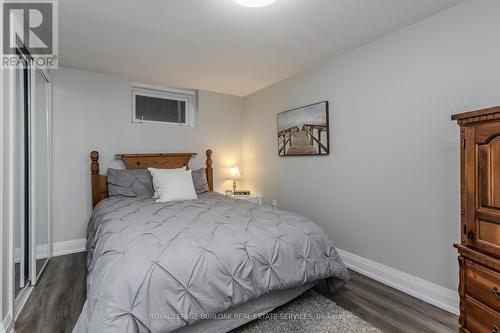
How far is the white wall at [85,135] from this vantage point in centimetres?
313

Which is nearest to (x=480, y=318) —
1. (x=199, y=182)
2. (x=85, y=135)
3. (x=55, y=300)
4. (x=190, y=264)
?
(x=190, y=264)

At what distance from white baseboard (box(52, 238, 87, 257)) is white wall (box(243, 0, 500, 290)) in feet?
9.53

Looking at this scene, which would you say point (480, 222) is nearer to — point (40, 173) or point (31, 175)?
point (31, 175)

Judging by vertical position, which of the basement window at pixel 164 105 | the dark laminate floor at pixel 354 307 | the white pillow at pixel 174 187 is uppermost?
the basement window at pixel 164 105

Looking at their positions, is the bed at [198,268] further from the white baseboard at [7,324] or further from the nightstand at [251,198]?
the nightstand at [251,198]

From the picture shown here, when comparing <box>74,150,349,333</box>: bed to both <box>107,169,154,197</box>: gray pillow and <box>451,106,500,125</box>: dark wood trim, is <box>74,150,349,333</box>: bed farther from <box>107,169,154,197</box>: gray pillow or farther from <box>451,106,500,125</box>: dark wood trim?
<box>451,106,500,125</box>: dark wood trim

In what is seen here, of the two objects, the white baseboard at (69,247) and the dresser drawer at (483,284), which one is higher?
the dresser drawer at (483,284)

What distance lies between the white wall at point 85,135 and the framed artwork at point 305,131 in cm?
155

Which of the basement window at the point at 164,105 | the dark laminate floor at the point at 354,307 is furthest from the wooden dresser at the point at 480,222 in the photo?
the basement window at the point at 164,105

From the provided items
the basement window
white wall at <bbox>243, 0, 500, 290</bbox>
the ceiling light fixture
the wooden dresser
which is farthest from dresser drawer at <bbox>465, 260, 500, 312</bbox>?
the basement window

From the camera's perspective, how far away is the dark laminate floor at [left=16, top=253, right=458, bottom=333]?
68.8 inches

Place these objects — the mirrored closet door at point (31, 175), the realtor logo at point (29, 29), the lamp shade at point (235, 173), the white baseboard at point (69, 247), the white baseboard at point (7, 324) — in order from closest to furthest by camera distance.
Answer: the white baseboard at point (7, 324)
the realtor logo at point (29, 29)
the mirrored closet door at point (31, 175)
the white baseboard at point (69, 247)
the lamp shade at point (235, 173)

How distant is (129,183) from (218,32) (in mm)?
2065

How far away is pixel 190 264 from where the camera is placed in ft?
4.72
